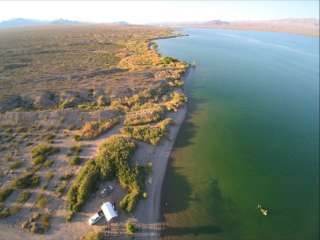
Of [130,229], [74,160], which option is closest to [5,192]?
[74,160]

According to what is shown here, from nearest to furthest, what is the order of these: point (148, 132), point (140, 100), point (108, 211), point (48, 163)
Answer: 1. point (108, 211)
2. point (48, 163)
3. point (148, 132)
4. point (140, 100)

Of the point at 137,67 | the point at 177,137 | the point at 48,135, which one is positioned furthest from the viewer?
the point at 137,67

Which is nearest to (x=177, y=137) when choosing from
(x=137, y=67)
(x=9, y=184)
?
(x=9, y=184)

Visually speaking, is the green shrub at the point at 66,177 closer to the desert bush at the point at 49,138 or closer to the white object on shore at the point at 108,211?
the white object on shore at the point at 108,211

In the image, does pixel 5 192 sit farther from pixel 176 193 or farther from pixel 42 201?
pixel 176 193

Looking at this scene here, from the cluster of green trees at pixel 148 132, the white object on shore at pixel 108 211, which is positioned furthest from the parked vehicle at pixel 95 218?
the cluster of green trees at pixel 148 132

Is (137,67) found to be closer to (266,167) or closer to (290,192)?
(266,167)

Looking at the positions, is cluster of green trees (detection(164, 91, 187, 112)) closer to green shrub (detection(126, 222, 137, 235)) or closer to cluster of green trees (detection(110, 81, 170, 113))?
cluster of green trees (detection(110, 81, 170, 113))
